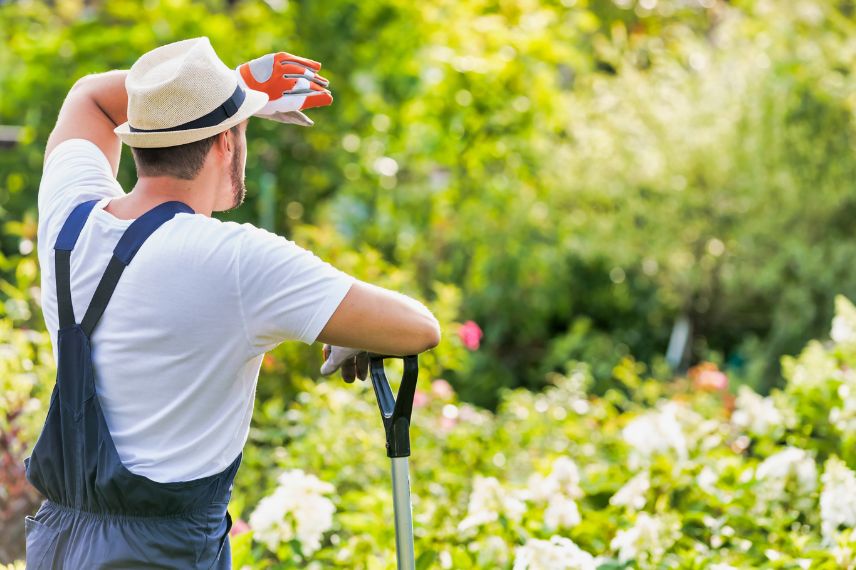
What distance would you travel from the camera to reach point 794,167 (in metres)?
6.32

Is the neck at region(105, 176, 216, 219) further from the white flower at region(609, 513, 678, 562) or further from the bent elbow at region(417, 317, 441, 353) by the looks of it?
the white flower at region(609, 513, 678, 562)

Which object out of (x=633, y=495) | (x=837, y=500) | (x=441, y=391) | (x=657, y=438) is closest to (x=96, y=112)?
(x=633, y=495)

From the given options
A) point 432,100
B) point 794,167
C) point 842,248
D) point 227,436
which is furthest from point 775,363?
point 227,436

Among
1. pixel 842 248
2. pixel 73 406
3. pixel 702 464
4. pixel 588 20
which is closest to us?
pixel 73 406

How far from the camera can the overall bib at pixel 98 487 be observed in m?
1.79

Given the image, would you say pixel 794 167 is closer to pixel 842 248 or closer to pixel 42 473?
pixel 842 248

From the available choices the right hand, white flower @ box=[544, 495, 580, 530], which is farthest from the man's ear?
white flower @ box=[544, 495, 580, 530]

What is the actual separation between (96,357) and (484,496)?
138 centimetres

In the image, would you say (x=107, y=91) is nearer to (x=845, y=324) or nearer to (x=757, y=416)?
(x=757, y=416)

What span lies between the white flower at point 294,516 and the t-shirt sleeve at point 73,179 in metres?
1.04

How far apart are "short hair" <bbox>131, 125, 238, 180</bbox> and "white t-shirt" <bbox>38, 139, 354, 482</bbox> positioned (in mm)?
108

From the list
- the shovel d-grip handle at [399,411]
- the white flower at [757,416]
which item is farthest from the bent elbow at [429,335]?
the white flower at [757,416]

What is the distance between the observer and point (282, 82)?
6.94 feet

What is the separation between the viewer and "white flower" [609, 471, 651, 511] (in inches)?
120
